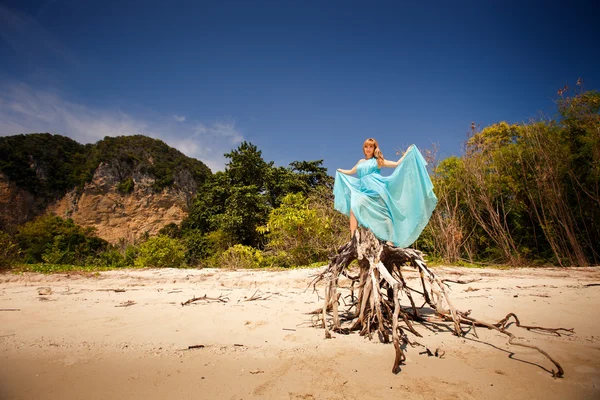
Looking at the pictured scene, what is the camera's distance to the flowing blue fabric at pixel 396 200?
3.09 metres

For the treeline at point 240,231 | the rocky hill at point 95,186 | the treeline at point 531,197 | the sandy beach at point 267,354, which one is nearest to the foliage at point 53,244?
the treeline at point 240,231

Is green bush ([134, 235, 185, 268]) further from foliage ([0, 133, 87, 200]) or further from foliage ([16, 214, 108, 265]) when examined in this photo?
foliage ([0, 133, 87, 200])

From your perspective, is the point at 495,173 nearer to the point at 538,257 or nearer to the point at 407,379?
the point at 538,257

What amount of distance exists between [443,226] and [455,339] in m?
7.98

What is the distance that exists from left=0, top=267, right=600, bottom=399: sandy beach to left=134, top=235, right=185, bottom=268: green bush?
7415mm

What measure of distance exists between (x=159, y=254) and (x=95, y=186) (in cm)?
2464

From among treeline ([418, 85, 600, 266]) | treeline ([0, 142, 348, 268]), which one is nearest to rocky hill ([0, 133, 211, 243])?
treeline ([0, 142, 348, 268])

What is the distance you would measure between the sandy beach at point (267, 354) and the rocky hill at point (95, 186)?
2723 cm

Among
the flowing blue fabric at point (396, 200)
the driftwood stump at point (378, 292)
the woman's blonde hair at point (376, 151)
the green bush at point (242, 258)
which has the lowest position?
the green bush at point (242, 258)

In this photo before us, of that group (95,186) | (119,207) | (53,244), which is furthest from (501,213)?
(95,186)

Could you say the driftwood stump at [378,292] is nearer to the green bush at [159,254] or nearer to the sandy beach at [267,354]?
the sandy beach at [267,354]

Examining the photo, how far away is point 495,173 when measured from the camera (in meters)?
10.6

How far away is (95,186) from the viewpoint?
30.3 m

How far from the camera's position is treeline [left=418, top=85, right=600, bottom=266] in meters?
8.58
